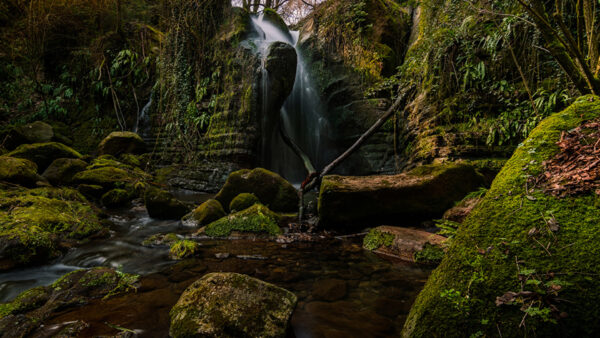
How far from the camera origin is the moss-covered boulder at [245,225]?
438cm

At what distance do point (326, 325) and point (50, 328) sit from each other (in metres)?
1.98

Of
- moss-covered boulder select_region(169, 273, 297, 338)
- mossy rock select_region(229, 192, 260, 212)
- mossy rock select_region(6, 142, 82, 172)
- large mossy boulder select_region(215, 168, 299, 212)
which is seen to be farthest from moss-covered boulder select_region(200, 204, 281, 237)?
mossy rock select_region(6, 142, 82, 172)

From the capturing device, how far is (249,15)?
449 inches

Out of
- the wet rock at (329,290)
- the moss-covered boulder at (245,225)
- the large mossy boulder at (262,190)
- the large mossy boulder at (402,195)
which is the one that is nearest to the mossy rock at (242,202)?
the large mossy boulder at (262,190)

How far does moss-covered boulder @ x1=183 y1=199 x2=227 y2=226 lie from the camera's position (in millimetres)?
5137

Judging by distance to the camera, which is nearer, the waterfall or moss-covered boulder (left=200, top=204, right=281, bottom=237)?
moss-covered boulder (left=200, top=204, right=281, bottom=237)

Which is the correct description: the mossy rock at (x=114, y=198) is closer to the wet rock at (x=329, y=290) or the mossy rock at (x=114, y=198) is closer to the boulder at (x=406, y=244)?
the wet rock at (x=329, y=290)

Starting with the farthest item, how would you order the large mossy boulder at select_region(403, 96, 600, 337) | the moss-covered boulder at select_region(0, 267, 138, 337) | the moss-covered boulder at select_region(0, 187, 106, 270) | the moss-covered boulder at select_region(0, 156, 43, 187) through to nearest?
the moss-covered boulder at select_region(0, 156, 43, 187) < the moss-covered boulder at select_region(0, 187, 106, 270) < the moss-covered boulder at select_region(0, 267, 138, 337) < the large mossy boulder at select_region(403, 96, 600, 337)

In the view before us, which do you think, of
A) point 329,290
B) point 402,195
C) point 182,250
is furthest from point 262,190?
point 329,290

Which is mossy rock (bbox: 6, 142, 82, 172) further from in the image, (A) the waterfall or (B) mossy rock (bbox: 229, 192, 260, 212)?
(A) the waterfall

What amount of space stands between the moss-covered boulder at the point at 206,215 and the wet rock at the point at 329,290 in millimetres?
3138

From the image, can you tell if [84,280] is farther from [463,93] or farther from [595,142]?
[463,93]

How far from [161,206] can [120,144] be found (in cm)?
657

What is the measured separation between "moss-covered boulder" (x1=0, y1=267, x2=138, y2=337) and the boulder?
3.03m
